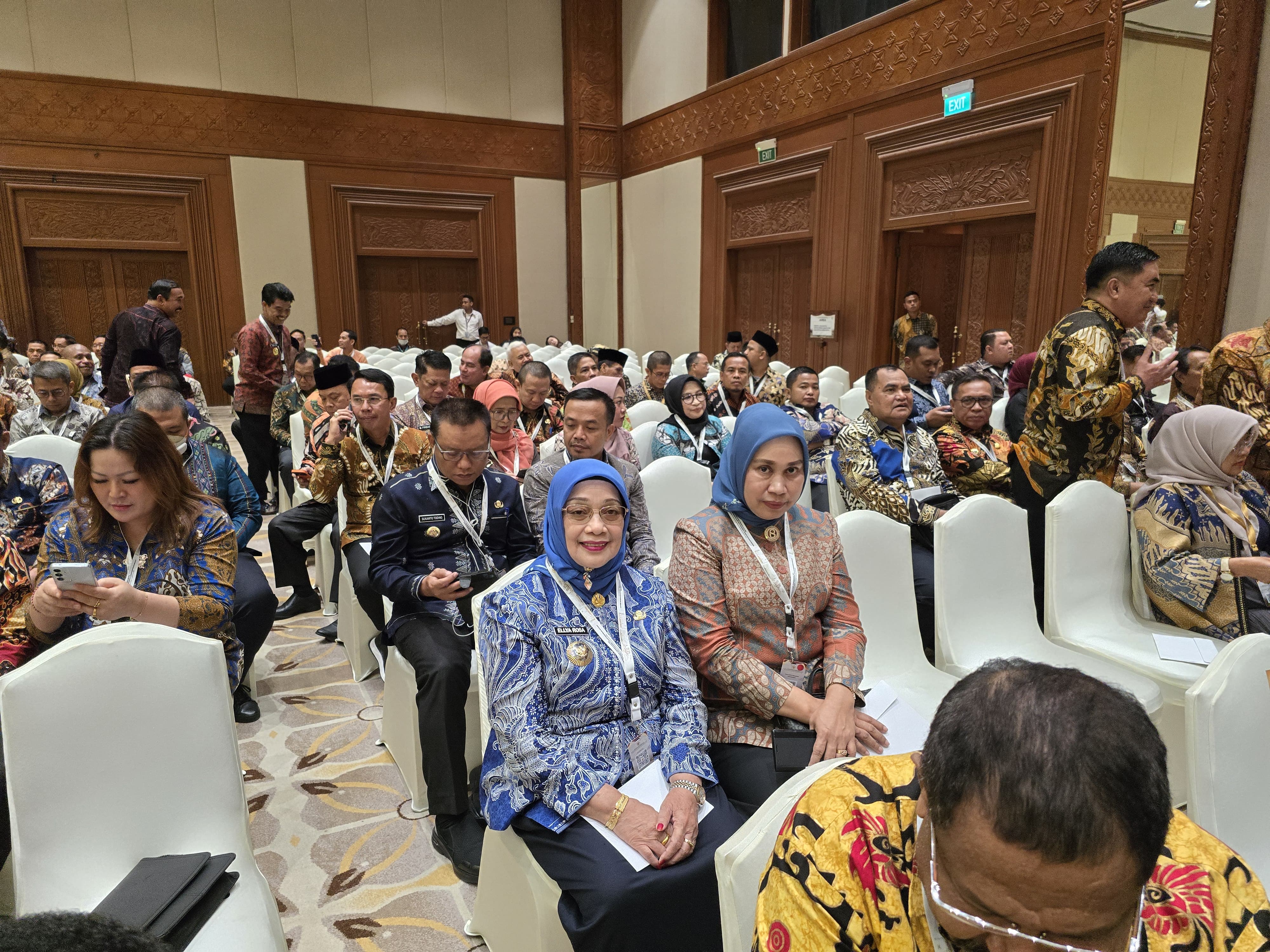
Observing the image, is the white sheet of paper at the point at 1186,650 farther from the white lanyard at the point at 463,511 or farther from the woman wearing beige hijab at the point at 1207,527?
the white lanyard at the point at 463,511

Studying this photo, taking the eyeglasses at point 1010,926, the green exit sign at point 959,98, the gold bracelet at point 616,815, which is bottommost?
the gold bracelet at point 616,815

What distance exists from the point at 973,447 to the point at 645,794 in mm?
2685

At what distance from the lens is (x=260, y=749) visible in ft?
9.10

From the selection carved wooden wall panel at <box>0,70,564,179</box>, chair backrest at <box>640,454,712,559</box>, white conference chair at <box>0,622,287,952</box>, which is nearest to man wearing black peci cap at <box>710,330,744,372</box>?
chair backrest at <box>640,454,712,559</box>

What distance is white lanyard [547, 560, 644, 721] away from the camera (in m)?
1.75

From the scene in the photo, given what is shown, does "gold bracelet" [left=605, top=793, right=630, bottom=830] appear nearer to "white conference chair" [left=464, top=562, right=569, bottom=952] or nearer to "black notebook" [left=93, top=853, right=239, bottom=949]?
"white conference chair" [left=464, top=562, right=569, bottom=952]

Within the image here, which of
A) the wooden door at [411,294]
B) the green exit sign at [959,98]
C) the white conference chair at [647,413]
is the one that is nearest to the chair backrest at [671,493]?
the white conference chair at [647,413]

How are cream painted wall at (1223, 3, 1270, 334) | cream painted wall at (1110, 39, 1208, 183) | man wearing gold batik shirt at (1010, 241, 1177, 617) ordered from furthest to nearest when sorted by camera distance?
cream painted wall at (1110, 39, 1208, 183) → cream painted wall at (1223, 3, 1270, 334) → man wearing gold batik shirt at (1010, 241, 1177, 617)

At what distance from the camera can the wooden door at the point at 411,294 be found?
40.2ft

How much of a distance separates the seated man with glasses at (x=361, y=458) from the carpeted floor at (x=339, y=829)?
1.92ft

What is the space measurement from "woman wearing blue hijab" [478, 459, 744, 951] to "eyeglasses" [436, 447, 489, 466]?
846mm

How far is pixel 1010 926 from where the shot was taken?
27.7 inches

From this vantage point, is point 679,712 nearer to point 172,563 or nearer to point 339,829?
point 339,829

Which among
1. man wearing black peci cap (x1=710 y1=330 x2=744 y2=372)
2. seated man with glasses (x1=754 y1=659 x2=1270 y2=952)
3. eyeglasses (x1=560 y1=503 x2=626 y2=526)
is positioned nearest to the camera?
seated man with glasses (x1=754 y1=659 x2=1270 y2=952)
